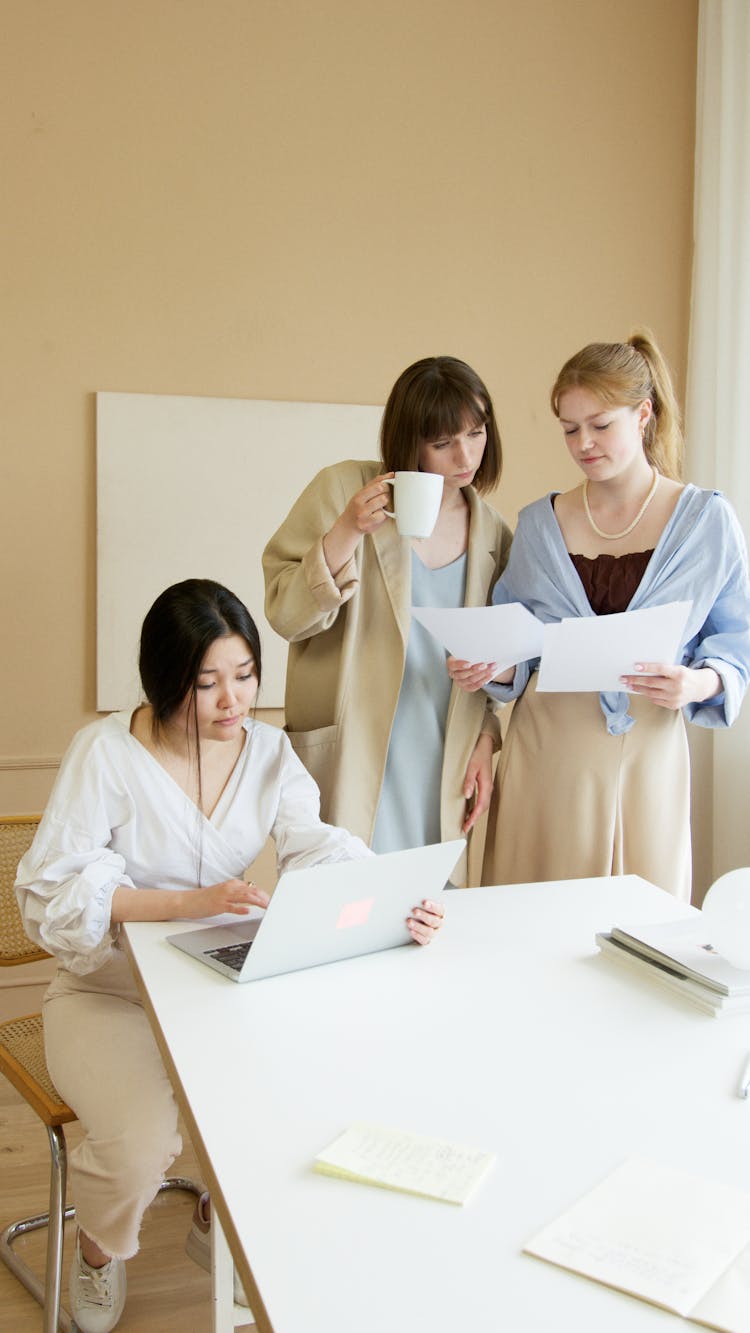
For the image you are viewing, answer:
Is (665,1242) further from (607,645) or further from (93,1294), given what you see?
(93,1294)

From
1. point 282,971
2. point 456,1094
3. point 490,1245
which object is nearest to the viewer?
point 490,1245

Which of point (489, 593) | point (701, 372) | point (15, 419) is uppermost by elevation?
point (701, 372)

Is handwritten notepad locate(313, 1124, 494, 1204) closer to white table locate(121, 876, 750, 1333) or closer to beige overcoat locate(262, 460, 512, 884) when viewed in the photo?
white table locate(121, 876, 750, 1333)

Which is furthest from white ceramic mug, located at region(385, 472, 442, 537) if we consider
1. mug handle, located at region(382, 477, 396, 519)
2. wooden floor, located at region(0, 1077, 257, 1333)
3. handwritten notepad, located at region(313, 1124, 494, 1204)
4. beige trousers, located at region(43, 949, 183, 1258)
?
wooden floor, located at region(0, 1077, 257, 1333)

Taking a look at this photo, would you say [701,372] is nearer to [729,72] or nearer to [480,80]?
[729,72]

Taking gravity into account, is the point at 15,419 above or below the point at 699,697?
above

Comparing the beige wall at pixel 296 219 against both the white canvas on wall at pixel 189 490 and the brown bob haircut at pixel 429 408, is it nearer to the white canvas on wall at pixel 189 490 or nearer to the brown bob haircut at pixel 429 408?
the white canvas on wall at pixel 189 490

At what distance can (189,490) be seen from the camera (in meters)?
3.11

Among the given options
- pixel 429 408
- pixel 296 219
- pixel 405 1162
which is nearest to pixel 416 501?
pixel 429 408

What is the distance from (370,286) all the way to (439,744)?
5.12ft

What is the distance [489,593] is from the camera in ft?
7.27

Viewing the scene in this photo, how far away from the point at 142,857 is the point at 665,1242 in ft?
3.45

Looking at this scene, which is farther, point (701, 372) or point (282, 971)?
point (701, 372)

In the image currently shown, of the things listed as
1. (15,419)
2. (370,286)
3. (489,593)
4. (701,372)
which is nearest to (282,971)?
(489,593)
